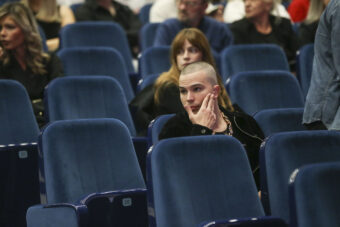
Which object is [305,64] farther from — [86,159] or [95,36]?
[86,159]

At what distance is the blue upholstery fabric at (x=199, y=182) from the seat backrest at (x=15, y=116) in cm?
73

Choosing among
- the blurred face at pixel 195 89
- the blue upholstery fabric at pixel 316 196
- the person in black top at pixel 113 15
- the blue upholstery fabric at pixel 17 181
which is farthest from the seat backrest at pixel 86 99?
the person in black top at pixel 113 15

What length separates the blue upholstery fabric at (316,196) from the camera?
5.00 feet

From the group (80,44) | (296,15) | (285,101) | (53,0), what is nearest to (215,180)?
(285,101)

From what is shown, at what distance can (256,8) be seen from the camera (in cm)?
330

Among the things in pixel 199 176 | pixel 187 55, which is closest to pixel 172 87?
pixel 187 55

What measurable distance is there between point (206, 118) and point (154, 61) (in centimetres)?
99

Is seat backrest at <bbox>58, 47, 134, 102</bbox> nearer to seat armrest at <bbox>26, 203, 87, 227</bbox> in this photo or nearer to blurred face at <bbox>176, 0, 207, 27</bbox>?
blurred face at <bbox>176, 0, 207, 27</bbox>

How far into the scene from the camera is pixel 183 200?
172 cm

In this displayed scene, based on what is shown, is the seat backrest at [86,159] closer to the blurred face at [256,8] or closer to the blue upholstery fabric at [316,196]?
the blue upholstery fabric at [316,196]

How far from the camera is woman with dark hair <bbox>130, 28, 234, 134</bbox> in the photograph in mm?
2430

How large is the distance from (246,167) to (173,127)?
0.26 metres

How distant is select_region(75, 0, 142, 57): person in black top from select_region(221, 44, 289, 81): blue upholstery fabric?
94 centimetres

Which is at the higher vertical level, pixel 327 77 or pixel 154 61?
pixel 327 77
